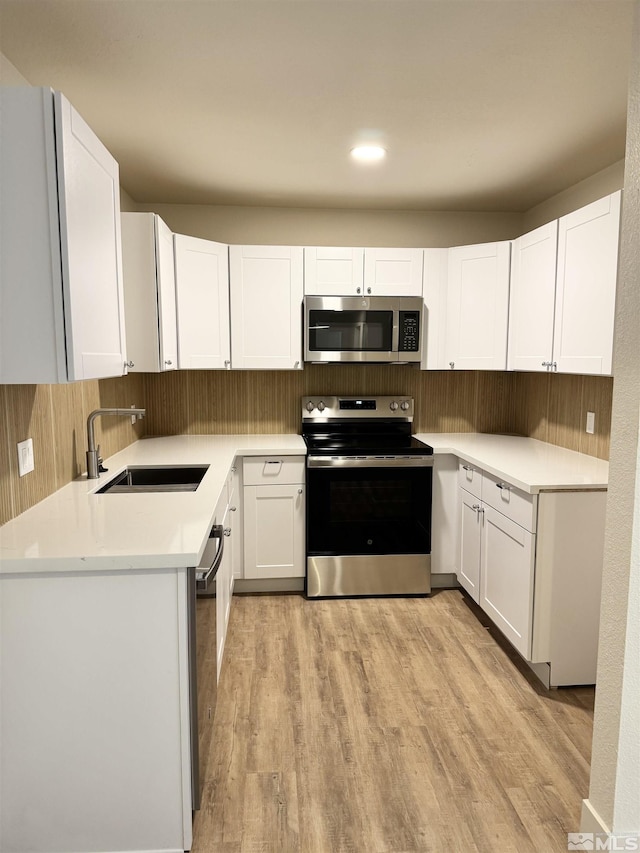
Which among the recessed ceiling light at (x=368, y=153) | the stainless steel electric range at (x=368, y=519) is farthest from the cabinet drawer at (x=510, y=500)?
the recessed ceiling light at (x=368, y=153)

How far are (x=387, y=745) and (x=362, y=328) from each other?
87.0 inches

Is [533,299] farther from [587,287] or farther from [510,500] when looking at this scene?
[510,500]

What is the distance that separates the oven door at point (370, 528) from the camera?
3.26 meters

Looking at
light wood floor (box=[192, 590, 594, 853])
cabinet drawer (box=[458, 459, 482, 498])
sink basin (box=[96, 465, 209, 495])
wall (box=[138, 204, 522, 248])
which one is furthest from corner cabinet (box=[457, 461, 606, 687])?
wall (box=[138, 204, 522, 248])

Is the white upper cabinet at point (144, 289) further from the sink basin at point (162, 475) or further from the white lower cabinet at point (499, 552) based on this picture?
the white lower cabinet at point (499, 552)

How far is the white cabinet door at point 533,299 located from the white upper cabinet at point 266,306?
49.6 inches

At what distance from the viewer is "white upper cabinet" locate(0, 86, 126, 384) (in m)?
1.37

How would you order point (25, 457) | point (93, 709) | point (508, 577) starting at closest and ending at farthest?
point (93, 709) → point (25, 457) → point (508, 577)

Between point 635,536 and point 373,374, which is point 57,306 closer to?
point 635,536

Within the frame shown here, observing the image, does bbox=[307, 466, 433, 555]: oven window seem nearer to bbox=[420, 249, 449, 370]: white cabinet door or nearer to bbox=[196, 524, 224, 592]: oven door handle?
bbox=[420, 249, 449, 370]: white cabinet door

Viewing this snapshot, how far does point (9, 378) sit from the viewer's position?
144cm

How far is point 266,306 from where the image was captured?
342cm

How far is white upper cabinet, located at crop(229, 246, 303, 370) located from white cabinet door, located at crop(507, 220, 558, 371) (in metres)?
1.26

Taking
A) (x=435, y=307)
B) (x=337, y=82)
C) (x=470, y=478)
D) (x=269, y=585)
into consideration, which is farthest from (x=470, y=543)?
(x=337, y=82)
